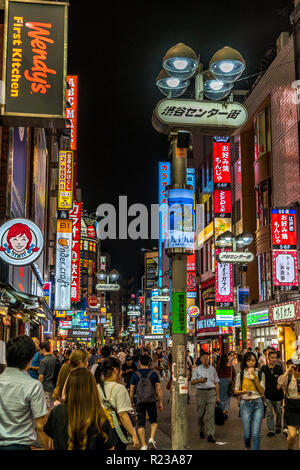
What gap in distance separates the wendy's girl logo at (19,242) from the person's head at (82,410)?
11591 mm

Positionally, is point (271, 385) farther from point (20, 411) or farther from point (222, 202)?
point (222, 202)

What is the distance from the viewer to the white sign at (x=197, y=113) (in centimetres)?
1058

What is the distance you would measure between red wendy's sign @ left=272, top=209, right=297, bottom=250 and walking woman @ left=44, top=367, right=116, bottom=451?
2422 cm

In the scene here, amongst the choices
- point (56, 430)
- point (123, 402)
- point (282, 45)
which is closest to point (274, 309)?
point (282, 45)

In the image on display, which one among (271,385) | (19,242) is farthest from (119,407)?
(19,242)

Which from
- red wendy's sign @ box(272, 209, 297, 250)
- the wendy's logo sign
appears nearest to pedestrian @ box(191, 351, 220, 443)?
the wendy's logo sign

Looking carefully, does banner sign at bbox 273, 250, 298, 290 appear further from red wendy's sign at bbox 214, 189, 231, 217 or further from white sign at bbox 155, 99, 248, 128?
white sign at bbox 155, 99, 248, 128

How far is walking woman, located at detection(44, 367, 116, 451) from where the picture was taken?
15.3 feet

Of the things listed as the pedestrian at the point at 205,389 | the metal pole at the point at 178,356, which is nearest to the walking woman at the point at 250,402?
the metal pole at the point at 178,356

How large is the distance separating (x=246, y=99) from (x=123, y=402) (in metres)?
36.7

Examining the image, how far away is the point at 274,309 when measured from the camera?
3055cm

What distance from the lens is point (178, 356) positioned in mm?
10453

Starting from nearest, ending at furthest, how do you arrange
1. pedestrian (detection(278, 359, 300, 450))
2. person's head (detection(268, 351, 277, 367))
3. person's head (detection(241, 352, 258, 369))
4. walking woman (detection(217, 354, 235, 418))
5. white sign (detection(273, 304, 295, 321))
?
pedestrian (detection(278, 359, 300, 450)), person's head (detection(241, 352, 258, 369)), person's head (detection(268, 351, 277, 367)), walking woman (detection(217, 354, 235, 418)), white sign (detection(273, 304, 295, 321))

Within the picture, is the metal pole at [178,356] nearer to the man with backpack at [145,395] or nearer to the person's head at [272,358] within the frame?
the man with backpack at [145,395]
